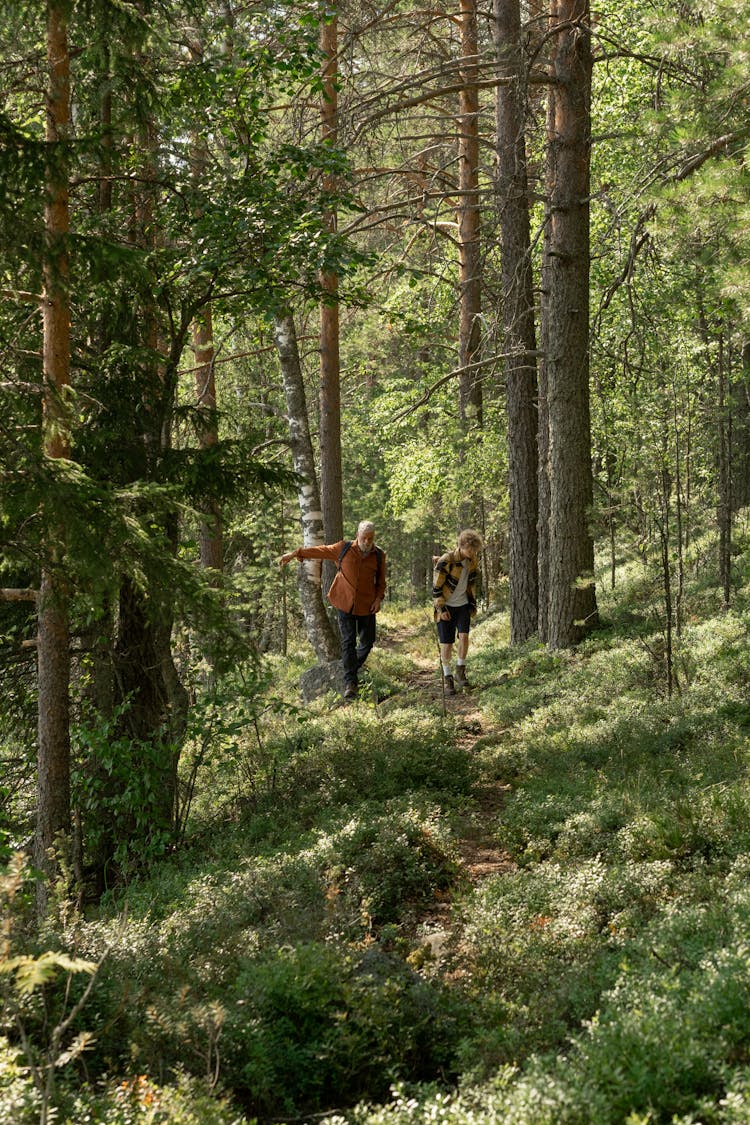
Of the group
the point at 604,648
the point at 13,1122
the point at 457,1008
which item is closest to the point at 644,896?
the point at 457,1008

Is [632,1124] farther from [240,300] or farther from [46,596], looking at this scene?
[240,300]

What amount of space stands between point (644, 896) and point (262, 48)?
26.5 feet

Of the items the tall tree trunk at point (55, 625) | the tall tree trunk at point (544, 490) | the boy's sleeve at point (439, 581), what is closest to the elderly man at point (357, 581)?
the boy's sleeve at point (439, 581)

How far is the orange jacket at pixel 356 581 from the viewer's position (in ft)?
35.4

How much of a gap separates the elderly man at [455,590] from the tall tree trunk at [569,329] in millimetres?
1080

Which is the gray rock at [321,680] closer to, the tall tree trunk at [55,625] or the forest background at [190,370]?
the forest background at [190,370]

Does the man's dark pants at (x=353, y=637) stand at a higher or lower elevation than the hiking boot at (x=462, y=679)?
higher

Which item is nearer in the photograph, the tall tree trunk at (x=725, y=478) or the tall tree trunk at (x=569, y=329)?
the tall tree trunk at (x=725, y=478)

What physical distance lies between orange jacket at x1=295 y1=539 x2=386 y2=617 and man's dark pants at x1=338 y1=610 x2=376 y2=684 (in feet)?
0.43

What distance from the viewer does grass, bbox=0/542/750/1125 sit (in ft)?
11.3

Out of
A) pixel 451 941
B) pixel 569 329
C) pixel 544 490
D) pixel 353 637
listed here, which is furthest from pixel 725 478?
pixel 451 941

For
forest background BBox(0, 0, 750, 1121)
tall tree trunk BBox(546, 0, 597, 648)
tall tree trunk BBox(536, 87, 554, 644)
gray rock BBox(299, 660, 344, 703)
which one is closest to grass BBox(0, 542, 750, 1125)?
forest background BBox(0, 0, 750, 1121)

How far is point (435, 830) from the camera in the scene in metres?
6.55

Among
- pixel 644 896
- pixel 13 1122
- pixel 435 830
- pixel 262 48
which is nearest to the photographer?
pixel 13 1122
